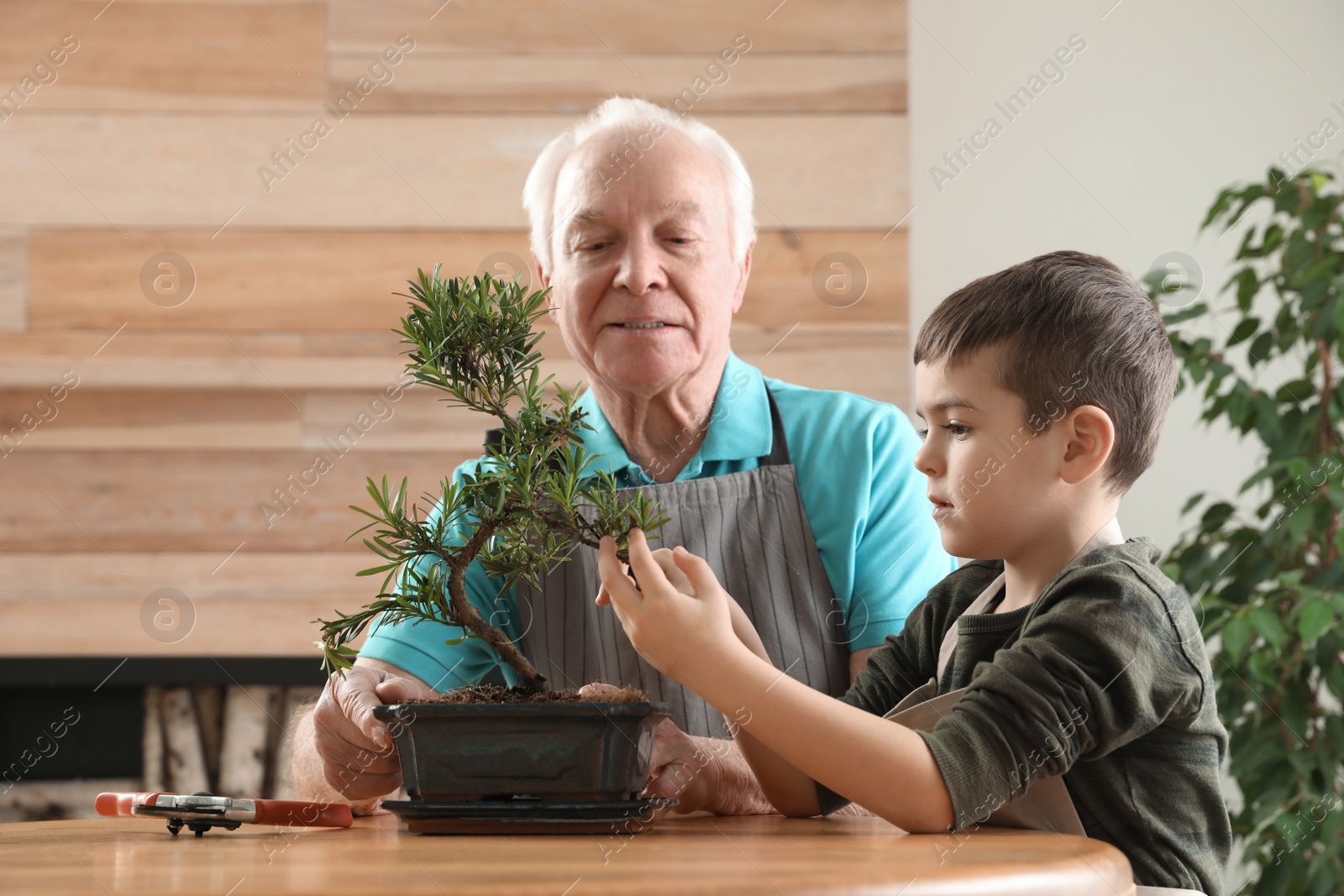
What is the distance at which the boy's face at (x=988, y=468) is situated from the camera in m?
0.92

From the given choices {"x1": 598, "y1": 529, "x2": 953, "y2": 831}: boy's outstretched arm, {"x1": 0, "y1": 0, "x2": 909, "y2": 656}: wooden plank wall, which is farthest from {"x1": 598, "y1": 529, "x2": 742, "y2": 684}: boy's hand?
{"x1": 0, "y1": 0, "x2": 909, "y2": 656}: wooden plank wall

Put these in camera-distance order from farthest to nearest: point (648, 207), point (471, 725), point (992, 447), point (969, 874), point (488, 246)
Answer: point (488, 246) < point (648, 207) < point (992, 447) < point (471, 725) < point (969, 874)

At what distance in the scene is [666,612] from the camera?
0.74m

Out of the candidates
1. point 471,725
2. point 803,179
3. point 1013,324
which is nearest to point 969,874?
point 471,725

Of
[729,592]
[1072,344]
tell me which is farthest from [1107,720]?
[729,592]

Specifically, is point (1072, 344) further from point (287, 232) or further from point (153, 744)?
point (153, 744)

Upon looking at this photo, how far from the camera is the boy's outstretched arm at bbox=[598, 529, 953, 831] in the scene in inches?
29.2

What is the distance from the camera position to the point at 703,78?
2.69 meters

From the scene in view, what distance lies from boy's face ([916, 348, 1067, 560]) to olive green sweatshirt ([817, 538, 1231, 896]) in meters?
0.06

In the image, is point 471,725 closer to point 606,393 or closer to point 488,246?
point 606,393

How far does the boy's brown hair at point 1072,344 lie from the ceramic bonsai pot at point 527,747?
1.33ft

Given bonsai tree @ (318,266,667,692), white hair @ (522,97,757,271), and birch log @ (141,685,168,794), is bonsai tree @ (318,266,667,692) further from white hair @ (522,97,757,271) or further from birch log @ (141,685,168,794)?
birch log @ (141,685,168,794)

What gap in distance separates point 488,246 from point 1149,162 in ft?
4.88

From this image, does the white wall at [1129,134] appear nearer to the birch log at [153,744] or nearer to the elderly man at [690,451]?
the elderly man at [690,451]
